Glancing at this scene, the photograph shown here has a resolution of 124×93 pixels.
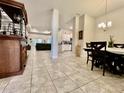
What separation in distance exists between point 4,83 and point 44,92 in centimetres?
97

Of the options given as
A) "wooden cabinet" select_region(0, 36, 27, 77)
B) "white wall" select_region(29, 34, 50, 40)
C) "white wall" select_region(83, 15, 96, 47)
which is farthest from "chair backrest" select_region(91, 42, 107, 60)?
"white wall" select_region(29, 34, 50, 40)

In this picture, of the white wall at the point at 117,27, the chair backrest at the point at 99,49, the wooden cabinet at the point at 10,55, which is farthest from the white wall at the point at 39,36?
the chair backrest at the point at 99,49

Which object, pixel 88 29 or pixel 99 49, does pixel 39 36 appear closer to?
pixel 88 29

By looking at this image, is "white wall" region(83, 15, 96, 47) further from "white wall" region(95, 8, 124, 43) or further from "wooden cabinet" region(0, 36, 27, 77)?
"wooden cabinet" region(0, 36, 27, 77)

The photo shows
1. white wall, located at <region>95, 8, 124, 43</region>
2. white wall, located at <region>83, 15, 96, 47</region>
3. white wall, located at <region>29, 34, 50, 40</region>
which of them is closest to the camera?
white wall, located at <region>95, 8, 124, 43</region>

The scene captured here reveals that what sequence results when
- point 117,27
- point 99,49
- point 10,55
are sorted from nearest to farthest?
point 10,55 → point 99,49 → point 117,27

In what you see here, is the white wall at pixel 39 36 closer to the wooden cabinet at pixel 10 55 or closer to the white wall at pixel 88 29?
the white wall at pixel 88 29

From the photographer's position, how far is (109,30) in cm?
586

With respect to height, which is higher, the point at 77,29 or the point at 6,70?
the point at 77,29

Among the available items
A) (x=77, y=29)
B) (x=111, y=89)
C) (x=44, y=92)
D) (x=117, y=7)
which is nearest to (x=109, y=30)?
(x=117, y=7)

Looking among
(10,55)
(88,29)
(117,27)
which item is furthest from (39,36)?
(10,55)

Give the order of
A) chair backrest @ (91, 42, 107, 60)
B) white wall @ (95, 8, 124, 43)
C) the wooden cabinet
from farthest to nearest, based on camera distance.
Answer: white wall @ (95, 8, 124, 43)
chair backrest @ (91, 42, 107, 60)
the wooden cabinet

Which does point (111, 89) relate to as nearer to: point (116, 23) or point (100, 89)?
point (100, 89)

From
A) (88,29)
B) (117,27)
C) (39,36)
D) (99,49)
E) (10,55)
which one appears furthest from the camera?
(39,36)
